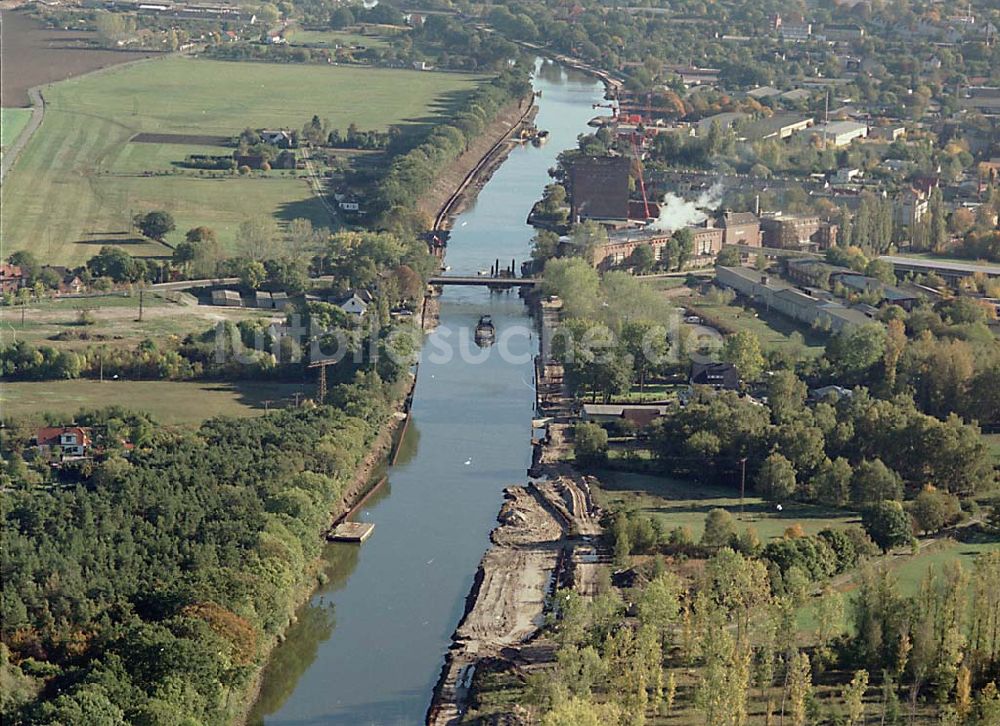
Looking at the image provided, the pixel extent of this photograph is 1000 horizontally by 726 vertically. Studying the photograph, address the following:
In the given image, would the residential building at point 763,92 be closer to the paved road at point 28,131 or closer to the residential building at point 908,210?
the residential building at point 908,210

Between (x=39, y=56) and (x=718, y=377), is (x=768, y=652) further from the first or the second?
(x=39, y=56)

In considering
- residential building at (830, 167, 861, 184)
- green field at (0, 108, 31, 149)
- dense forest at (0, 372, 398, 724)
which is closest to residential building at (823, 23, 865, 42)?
residential building at (830, 167, 861, 184)

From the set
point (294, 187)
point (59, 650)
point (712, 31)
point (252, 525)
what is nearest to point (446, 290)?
point (294, 187)

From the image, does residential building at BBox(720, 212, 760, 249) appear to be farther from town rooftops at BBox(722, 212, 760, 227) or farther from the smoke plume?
the smoke plume

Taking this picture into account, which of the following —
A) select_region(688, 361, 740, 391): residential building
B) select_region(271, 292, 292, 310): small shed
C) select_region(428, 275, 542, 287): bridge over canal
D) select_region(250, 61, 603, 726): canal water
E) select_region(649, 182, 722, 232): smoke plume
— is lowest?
select_region(250, 61, 603, 726): canal water

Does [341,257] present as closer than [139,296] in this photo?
No

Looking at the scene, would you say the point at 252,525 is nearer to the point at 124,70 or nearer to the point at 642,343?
the point at 642,343
